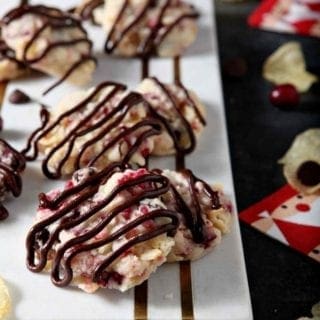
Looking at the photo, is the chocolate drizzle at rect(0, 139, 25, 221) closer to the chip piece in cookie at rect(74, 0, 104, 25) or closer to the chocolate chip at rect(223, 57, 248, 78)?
the chip piece in cookie at rect(74, 0, 104, 25)

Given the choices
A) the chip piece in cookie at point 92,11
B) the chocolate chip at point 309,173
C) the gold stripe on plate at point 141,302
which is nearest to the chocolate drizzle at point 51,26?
the chip piece in cookie at point 92,11

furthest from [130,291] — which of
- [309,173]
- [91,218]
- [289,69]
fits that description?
[289,69]

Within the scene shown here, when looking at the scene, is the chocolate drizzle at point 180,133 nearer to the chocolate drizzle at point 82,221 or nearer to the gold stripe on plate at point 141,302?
the chocolate drizzle at point 82,221

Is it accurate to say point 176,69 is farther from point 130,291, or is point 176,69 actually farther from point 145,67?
point 130,291

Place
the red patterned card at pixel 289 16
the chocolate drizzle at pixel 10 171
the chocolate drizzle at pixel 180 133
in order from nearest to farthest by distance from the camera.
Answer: the chocolate drizzle at pixel 10 171 → the chocolate drizzle at pixel 180 133 → the red patterned card at pixel 289 16

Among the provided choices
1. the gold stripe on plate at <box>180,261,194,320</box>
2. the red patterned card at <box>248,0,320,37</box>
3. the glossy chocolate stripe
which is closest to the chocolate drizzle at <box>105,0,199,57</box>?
the glossy chocolate stripe

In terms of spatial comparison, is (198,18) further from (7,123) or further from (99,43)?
(7,123)
